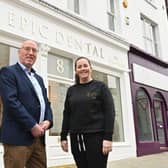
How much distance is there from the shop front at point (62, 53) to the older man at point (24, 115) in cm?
346

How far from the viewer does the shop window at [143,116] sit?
32.1 ft

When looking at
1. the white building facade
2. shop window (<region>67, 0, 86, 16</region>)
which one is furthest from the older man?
shop window (<region>67, 0, 86, 16</region>)

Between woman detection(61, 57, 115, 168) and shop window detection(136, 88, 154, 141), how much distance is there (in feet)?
23.1

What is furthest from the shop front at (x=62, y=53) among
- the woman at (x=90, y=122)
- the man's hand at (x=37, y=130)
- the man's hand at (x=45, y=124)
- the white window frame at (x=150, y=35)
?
the man's hand at (x=37, y=130)

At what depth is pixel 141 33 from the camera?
440 inches

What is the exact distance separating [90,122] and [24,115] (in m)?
0.75

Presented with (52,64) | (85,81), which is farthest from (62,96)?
(85,81)

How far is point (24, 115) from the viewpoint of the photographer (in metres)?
2.36

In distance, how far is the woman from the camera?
108 inches

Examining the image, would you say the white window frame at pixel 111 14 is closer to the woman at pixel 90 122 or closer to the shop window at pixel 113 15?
the shop window at pixel 113 15

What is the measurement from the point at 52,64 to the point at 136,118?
3.96 m

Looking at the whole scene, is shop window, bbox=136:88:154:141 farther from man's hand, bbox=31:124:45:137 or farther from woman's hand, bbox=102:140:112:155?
man's hand, bbox=31:124:45:137

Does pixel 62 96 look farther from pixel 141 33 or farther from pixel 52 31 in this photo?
pixel 141 33

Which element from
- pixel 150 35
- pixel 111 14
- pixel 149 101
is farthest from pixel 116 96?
pixel 150 35
